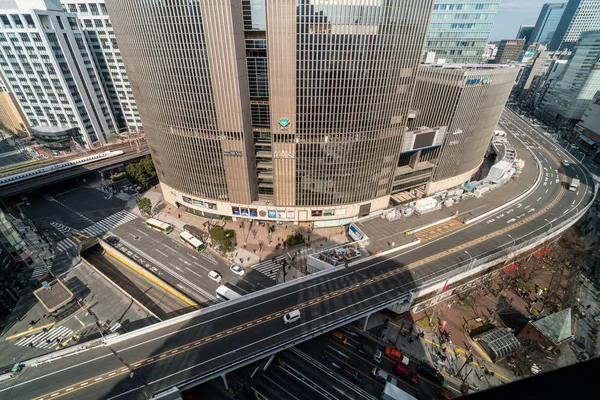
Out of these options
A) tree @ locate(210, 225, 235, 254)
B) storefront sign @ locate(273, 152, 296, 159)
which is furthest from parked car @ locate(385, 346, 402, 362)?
storefront sign @ locate(273, 152, 296, 159)

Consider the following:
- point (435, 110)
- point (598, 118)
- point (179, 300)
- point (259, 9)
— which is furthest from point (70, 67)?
point (598, 118)

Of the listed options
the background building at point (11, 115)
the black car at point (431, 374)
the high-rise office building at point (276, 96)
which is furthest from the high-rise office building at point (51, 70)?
the black car at point (431, 374)

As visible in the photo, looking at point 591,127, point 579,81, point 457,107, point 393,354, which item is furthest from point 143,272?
point 579,81

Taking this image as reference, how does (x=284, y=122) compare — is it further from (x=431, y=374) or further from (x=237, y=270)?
(x=431, y=374)

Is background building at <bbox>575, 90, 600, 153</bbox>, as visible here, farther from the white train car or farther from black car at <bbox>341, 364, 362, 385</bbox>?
the white train car

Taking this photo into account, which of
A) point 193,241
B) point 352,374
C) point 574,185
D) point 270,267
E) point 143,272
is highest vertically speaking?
point 574,185

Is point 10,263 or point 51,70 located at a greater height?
point 51,70

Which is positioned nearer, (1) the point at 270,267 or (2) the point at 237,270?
(2) the point at 237,270
